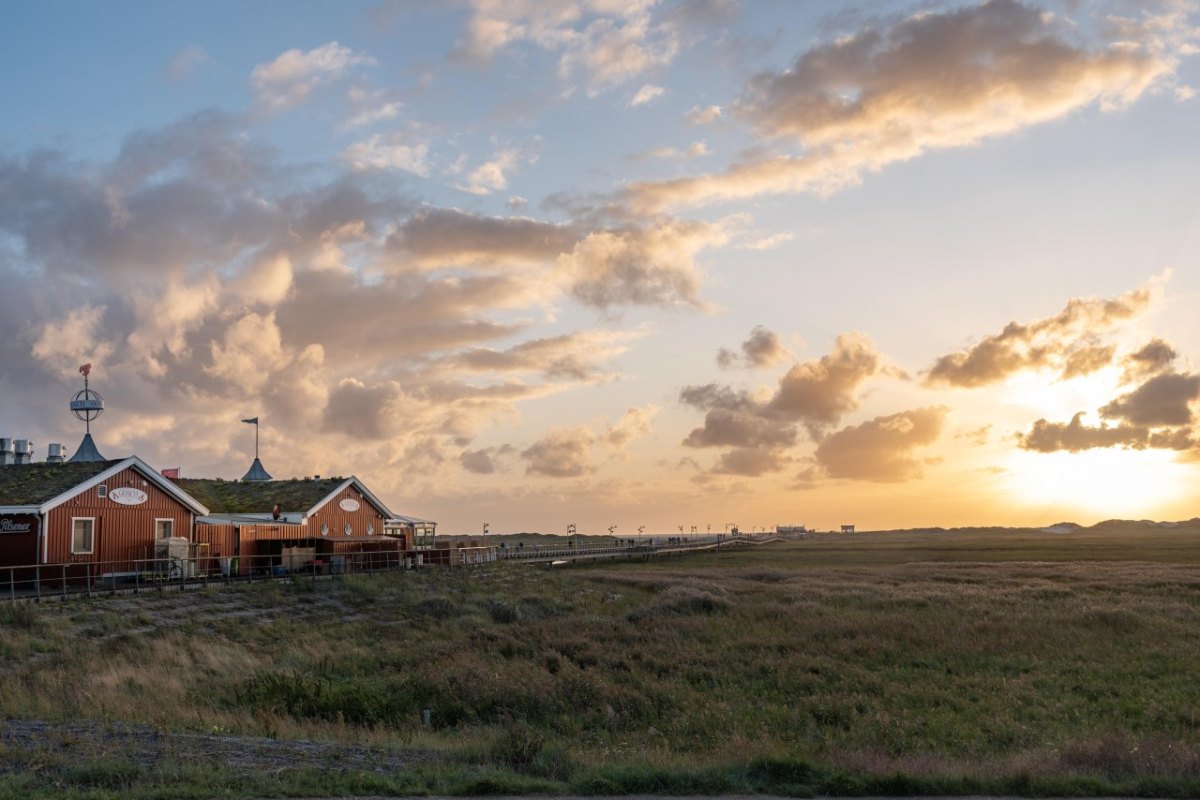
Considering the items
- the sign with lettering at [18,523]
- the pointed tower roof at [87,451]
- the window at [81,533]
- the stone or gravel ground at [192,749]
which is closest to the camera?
the stone or gravel ground at [192,749]

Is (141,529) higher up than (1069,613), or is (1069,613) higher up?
(141,529)

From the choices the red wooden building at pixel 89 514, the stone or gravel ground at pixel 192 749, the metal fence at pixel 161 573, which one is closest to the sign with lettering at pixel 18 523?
the red wooden building at pixel 89 514

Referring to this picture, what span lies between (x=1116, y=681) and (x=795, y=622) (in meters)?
12.6

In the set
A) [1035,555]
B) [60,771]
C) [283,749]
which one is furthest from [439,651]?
[1035,555]

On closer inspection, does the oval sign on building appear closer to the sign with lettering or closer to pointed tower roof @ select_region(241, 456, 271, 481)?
the sign with lettering

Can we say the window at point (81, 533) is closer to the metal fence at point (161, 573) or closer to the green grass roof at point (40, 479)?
the metal fence at point (161, 573)

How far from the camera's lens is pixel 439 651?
30516 millimetres

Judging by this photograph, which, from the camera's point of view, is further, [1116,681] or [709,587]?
[709,587]

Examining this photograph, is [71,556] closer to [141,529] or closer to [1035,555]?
[141,529]

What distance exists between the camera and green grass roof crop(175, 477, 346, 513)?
54.9 m

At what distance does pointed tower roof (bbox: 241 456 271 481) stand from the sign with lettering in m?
27.4

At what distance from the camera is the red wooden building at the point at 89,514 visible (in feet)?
120

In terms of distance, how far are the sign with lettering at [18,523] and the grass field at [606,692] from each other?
658cm

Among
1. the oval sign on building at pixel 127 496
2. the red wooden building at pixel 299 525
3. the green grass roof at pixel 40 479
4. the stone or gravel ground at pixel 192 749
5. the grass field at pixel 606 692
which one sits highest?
the green grass roof at pixel 40 479
